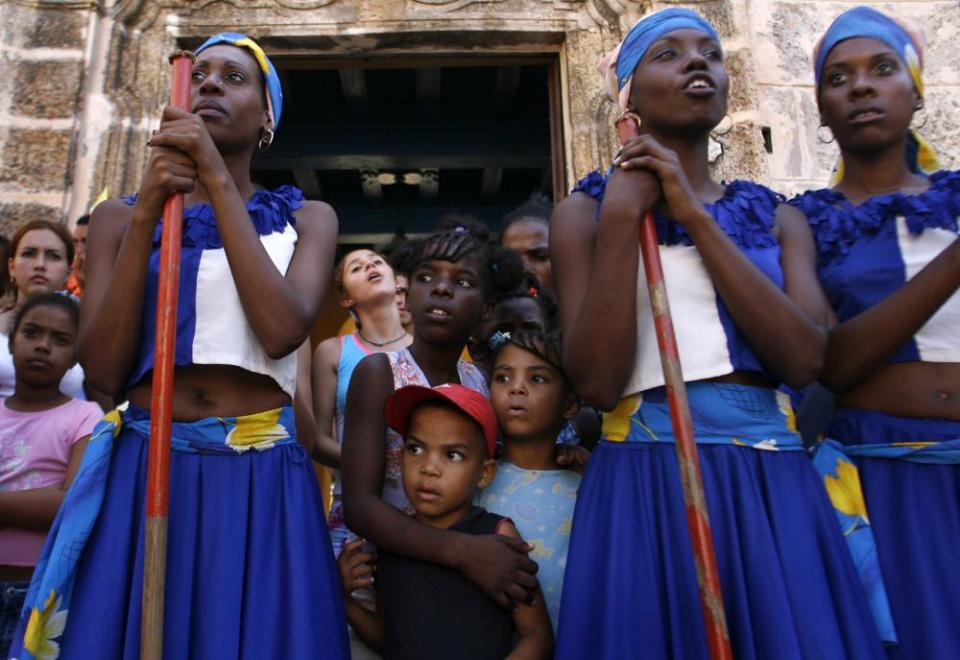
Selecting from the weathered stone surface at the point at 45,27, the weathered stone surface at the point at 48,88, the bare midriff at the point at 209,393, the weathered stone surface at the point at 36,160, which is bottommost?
the bare midriff at the point at 209,393

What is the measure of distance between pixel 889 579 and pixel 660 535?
1.65 feet

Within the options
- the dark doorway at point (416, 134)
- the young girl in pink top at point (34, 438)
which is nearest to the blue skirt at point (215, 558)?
the young girl in pink top at point (34, 438)

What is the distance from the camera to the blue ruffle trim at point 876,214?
1.93 meters

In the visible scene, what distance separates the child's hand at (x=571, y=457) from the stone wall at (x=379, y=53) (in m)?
2.17

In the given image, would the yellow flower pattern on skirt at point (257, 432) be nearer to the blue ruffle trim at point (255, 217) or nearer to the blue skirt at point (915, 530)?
the blue ruffle trim at point (255, 217)

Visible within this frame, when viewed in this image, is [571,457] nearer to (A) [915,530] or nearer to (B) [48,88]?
(A) [915,530]

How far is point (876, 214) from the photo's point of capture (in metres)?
1.98

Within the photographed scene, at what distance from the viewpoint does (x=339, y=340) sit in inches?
125

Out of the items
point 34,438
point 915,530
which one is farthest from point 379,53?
point 915,530

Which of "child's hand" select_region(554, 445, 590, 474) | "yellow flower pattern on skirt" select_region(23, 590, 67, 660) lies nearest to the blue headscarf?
"child's hand" select_region(554, 445, 590, 474)

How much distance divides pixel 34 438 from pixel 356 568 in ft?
4.23

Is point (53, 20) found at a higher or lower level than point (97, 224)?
higher

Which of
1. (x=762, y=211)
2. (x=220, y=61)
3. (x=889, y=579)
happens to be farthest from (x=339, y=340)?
(x=889, y=579)

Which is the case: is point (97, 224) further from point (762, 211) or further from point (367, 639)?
point (762, 211)
